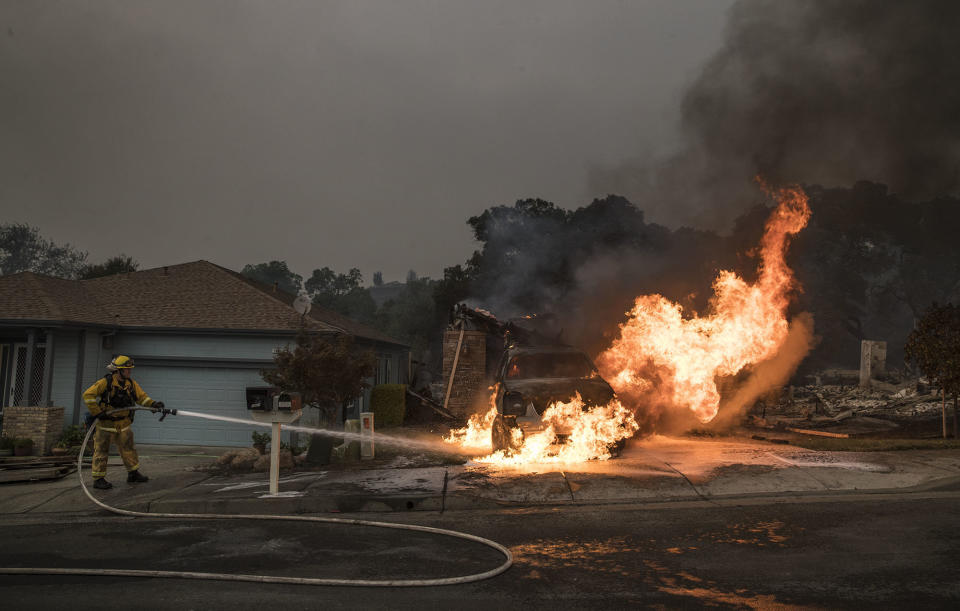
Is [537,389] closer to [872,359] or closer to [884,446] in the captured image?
[884,446]

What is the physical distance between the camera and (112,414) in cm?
883

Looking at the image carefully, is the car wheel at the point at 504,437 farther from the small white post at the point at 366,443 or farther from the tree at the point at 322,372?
the tree at the point at 322,372

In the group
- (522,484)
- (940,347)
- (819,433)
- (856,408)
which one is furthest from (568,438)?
(856,408)

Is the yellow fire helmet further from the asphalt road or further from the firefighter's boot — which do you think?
the asphalt road

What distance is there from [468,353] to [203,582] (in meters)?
13.1

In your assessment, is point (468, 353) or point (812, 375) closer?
point (468, 353)

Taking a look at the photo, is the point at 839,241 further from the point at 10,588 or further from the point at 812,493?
the point at 10,588

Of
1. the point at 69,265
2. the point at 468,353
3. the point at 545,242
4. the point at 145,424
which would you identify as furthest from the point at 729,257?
the point at 69,265

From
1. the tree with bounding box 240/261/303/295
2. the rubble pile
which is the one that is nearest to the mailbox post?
the rubble pile

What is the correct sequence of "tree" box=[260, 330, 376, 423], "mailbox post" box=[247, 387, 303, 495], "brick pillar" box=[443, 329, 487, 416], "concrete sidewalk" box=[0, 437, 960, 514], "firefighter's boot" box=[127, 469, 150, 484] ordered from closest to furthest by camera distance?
"concrete sidewalk" box=[0, 437, 960, 514]
"mailbox post" box=[247, 387, 303, 495]
"firefighter's boot" box=[127, 469, 150, 484]
"tree" box=[260, 330, 376, 423]
"brick pillar" box=[443, 329, 487, 416]

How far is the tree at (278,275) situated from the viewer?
237 feet

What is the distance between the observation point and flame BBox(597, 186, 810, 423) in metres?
13.3

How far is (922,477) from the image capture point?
786 cm

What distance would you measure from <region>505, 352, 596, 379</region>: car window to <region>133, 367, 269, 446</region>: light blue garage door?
640 cm
